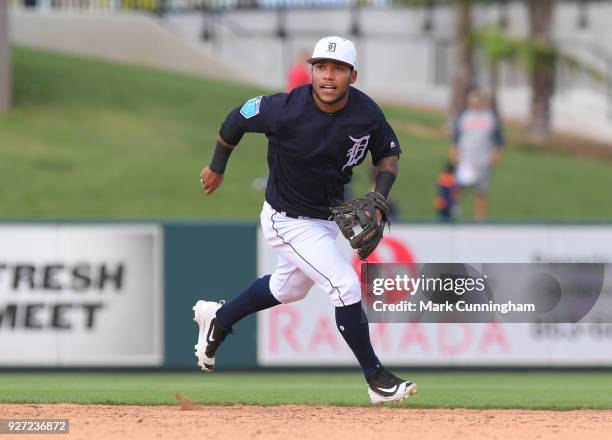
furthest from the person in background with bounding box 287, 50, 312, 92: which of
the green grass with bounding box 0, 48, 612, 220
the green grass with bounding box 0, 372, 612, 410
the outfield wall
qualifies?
the green grass with bounding box 0, 372, 612, 410

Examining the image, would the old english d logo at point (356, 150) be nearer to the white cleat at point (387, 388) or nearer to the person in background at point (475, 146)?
the white cleat at point (387, 388)

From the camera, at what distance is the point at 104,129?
927 inches

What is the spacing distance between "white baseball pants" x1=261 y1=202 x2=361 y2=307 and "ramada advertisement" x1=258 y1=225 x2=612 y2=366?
4353 mm

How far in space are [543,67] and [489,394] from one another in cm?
1813

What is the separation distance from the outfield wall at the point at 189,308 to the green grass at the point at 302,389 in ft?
0.59

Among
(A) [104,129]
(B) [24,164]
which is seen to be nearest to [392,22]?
(A) [104,129]

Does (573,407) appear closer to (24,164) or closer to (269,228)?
(269,228)

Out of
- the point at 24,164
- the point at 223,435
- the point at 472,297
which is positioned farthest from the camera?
the point at 24,164

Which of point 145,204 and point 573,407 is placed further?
point 145,204

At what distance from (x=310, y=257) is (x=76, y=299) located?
521 centimetres

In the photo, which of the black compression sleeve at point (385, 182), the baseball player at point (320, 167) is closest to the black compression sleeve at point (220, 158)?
the baseball player at point (320, 167)

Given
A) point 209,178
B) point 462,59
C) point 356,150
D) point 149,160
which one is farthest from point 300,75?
point 462,59

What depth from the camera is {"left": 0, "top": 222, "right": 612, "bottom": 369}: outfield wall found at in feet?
41.8

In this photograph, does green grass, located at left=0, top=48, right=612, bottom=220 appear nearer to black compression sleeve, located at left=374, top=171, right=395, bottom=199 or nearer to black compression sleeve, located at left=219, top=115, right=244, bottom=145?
black compression sleeve, located at left=219, top=115, right=244, bottom=145
